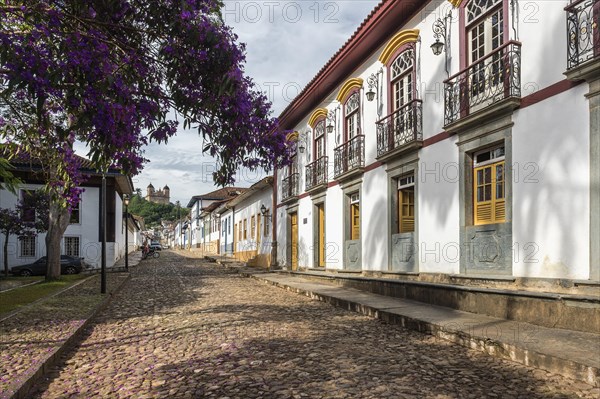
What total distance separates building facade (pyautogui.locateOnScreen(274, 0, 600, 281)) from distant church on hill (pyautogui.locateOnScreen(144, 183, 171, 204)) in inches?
5641

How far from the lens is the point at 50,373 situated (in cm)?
474

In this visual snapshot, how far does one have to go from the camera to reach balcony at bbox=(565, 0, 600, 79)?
6125 mm

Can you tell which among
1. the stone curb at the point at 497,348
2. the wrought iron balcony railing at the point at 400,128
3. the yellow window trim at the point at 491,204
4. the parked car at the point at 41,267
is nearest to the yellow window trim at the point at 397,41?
the wrought iron balcony railing at the point at 400,128

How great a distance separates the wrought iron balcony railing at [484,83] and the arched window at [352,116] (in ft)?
14.4

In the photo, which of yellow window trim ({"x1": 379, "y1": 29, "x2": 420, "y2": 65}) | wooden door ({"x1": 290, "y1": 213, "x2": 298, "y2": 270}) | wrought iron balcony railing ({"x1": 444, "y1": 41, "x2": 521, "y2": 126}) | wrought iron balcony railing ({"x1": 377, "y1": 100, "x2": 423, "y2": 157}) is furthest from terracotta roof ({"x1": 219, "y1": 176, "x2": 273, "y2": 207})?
wrought iron balcony railing ({"x1": 444, "y1": 41, "x2": 521, "y2": 126})

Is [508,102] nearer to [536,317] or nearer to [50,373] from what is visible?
[536,317]

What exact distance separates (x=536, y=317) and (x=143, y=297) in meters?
8.51

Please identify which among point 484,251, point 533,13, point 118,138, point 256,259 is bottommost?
point 256,259

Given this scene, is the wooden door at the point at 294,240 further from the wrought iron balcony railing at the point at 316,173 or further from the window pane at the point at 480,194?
the window pane at the point at 480,194

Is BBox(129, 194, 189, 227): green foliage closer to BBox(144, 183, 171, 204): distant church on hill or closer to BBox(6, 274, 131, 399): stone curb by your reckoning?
BBox(144, 183, 171, 204): distant church on hill

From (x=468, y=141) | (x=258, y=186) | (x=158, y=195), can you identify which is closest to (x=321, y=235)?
(x=258, y=186)

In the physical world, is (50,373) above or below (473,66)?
below

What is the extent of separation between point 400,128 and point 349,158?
2951 millimetres

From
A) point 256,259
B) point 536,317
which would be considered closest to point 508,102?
point 536,317
